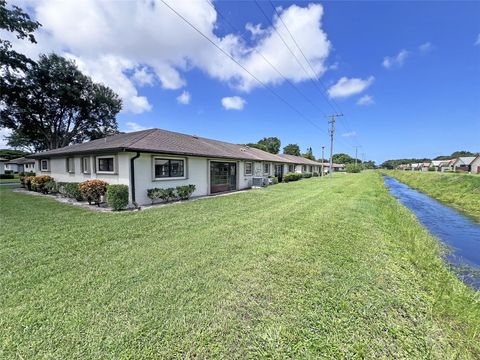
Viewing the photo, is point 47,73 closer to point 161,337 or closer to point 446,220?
point 161,337

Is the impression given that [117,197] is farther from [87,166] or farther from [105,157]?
[87,166]

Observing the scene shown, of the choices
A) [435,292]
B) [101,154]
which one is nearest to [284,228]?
[435,292]

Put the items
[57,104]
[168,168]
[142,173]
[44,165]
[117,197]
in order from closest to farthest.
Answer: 1. [117,197]
2. [142,173]
3. [168,168]
4. [44,165]
5. [57,104]

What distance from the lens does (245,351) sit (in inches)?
89.2

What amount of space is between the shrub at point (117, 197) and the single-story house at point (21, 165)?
41.3 metres

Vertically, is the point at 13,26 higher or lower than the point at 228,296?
higher

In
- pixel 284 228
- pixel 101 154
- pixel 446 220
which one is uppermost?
pixel 101 154

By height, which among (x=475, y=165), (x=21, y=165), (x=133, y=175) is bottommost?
(x=133, y=175)

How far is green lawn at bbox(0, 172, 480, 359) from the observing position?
235cm

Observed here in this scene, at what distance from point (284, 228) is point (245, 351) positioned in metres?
4.49

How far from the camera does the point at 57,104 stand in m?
25.4

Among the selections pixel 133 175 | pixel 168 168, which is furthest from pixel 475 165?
pixel 133 175

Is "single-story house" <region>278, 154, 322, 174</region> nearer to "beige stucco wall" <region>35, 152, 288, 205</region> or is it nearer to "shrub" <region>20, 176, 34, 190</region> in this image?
"beige stucco wall" <region>35, 152, 288, 205</region>

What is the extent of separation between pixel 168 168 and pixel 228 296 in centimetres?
929
